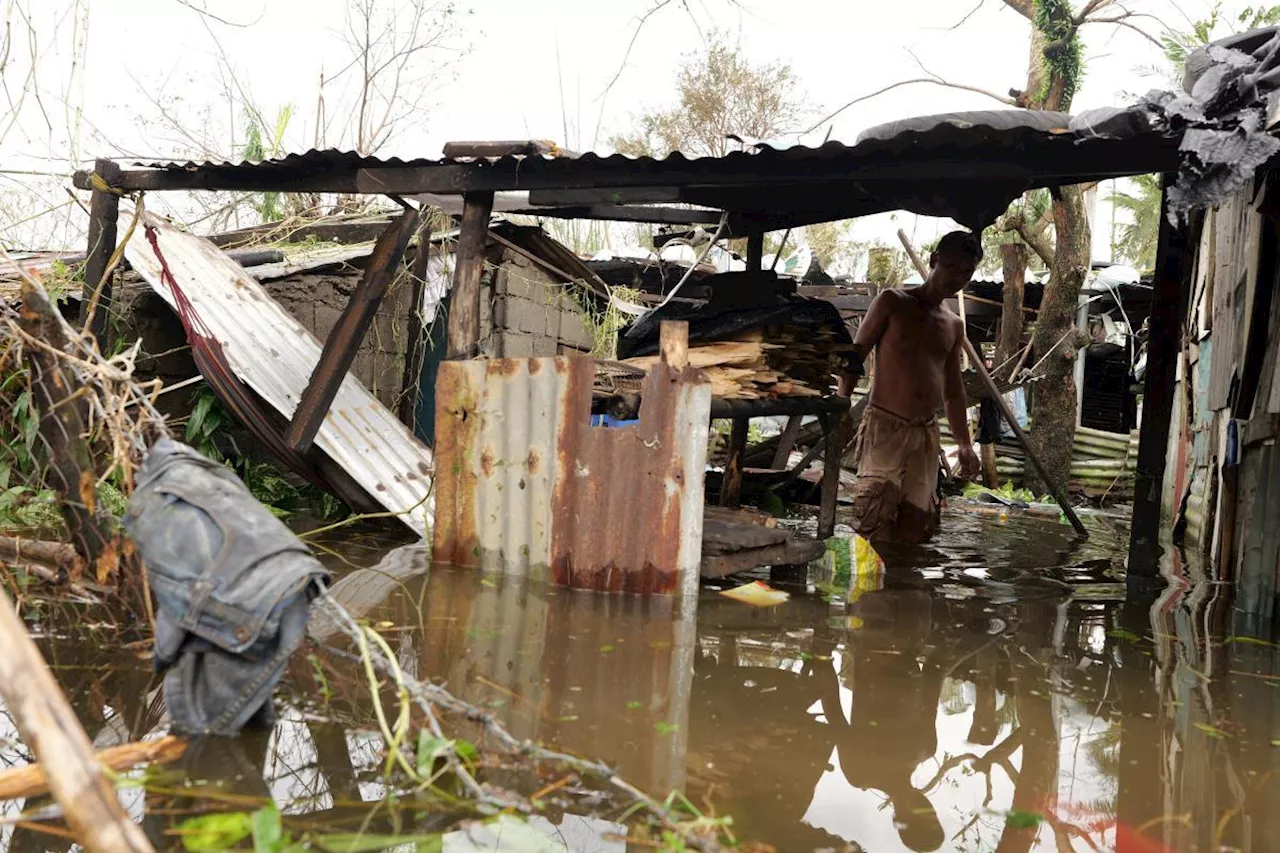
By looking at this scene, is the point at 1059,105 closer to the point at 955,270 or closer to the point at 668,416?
the point at 955,270

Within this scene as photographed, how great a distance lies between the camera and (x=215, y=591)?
2504 mm

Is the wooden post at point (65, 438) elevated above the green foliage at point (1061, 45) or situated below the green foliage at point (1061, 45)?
below

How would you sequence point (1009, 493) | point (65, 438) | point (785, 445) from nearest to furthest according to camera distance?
point (65, 438)
point (785, 445)
point (1009, 493)

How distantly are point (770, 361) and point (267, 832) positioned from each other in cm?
506

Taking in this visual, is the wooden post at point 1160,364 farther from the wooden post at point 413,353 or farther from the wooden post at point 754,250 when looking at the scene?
the wooden post at point 413,353

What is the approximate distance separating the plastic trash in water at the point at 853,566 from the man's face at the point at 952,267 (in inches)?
77.9

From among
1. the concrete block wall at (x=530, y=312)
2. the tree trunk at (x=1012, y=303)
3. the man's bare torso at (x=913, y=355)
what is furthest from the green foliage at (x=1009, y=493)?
the man's bare torso at (x=913, y=355)

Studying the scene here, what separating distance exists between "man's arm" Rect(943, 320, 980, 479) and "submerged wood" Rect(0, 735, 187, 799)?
19.1ft

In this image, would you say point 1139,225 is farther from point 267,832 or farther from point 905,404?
point 267,832

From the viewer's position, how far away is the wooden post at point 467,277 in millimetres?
5852

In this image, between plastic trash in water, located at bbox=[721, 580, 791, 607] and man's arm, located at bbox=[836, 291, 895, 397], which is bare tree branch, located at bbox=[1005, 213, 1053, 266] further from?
plastic trash in water, located at bbox=[721, 580, 791, 607]

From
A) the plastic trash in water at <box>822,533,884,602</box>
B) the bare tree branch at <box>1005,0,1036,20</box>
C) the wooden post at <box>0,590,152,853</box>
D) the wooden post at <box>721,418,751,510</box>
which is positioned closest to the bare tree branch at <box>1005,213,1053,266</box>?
the bare tree branch at <box>1005,0,1036,20</box>

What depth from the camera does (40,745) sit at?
4.48ft

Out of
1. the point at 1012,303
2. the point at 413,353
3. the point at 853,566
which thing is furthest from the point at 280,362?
the point at 1012,303
